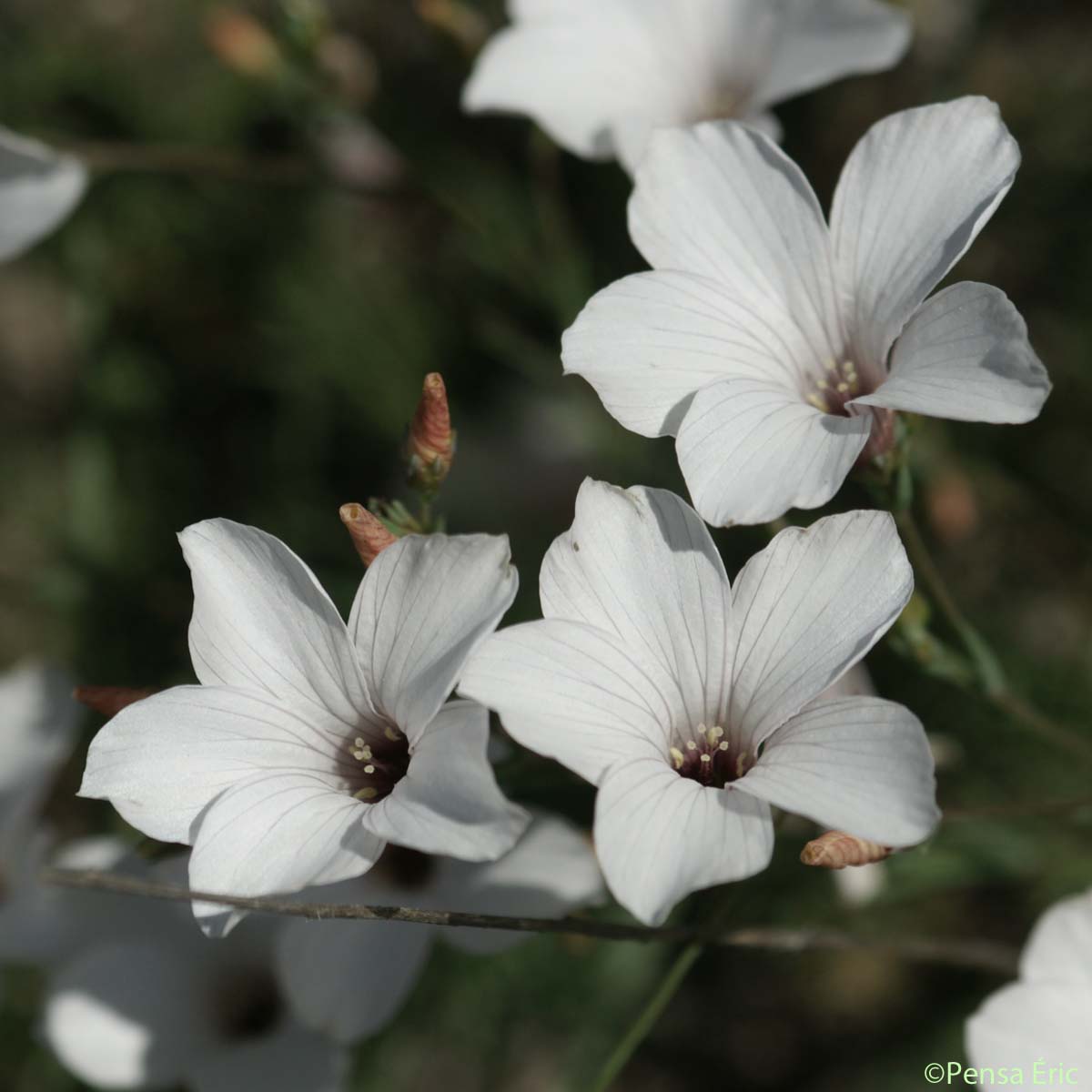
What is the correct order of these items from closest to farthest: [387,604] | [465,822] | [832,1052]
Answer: [465,822]
[387,604]
[832,1052]

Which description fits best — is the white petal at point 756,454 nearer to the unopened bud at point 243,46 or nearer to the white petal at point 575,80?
the white petal at point 575,80

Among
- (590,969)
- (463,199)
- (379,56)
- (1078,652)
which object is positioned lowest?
(590,969)

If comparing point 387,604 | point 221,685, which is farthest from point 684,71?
point 221,685

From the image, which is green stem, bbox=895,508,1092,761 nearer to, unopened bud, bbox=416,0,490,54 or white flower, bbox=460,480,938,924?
white flower, bbox=460,480,938,924

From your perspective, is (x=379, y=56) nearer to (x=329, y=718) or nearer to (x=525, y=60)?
(x=525, y=60)

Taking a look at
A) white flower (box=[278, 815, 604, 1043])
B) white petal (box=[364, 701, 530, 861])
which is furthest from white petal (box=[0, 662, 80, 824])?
white petal (box=[364, 701, 530, 861])

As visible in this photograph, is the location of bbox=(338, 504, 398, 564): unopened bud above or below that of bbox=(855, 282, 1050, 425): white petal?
below
